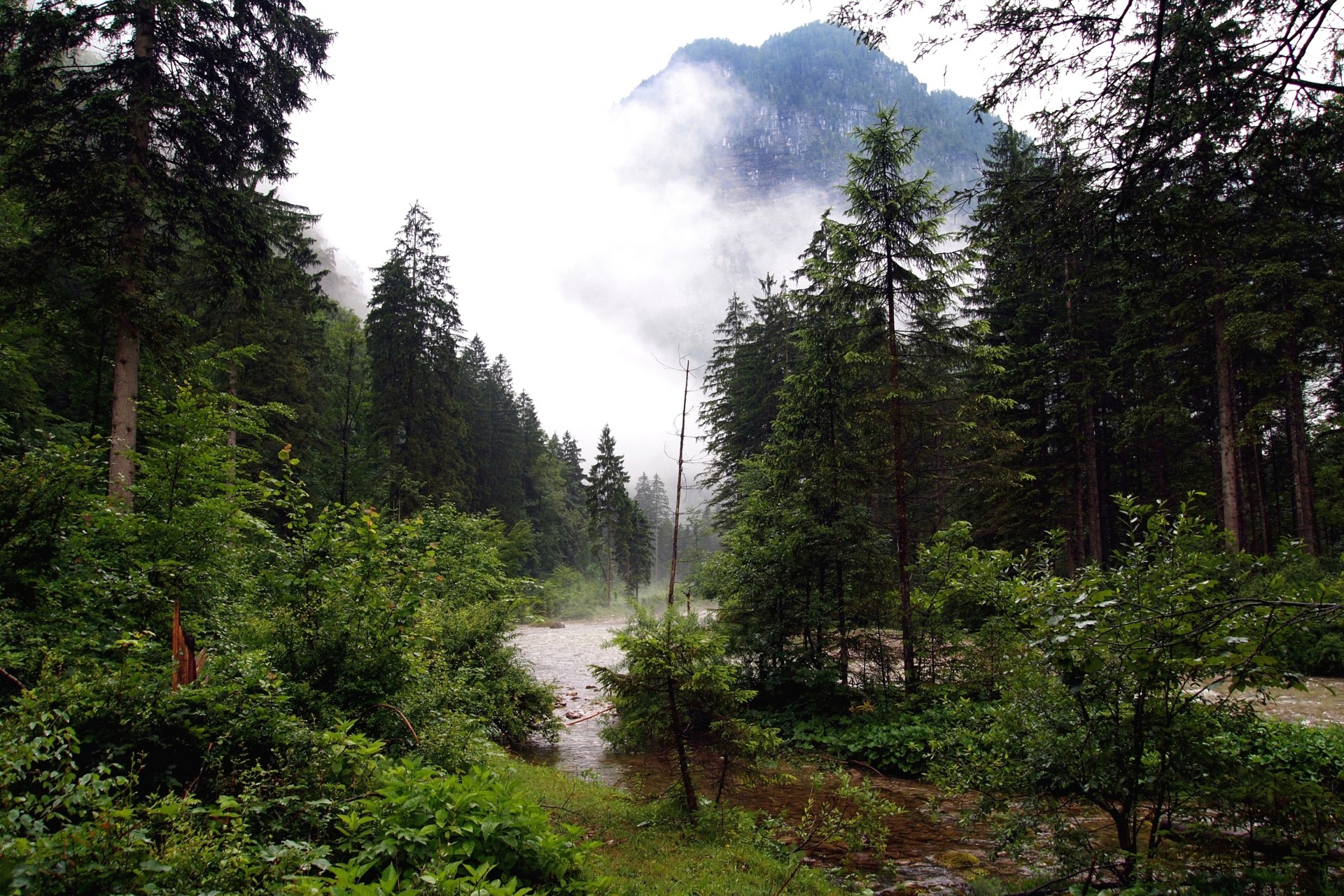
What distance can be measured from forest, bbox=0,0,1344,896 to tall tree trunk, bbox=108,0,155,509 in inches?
2.6

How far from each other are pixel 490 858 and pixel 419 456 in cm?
2399

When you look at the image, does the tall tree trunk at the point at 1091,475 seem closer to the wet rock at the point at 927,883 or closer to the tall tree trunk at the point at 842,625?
the tall tree trunk at the point at 842,625

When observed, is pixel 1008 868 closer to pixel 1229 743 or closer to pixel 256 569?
pixel 1229 743

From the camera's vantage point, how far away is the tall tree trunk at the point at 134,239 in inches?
370

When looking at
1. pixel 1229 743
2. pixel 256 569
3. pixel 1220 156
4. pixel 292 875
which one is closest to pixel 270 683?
pixel 292 875

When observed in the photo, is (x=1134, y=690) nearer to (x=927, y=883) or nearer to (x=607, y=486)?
(x=927, y=883)

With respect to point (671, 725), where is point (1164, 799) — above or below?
above

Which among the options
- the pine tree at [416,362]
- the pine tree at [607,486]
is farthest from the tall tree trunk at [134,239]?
the pine tree at [607,486]

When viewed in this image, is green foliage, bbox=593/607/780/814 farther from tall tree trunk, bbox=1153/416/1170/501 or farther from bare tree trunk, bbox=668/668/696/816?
tall tree trunk, bbox=1153/416/1170/501

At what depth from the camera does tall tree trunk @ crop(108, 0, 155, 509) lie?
9398mm

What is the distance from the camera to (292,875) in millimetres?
2553

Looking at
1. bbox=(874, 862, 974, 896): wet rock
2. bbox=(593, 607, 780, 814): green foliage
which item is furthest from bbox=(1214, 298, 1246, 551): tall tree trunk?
bbox=(593, 607, 780, 814): green foliage

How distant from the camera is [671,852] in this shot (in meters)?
5.95

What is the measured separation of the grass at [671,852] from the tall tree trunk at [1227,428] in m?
14.3
